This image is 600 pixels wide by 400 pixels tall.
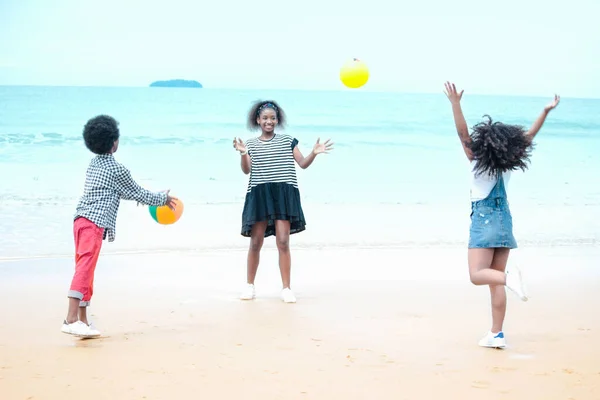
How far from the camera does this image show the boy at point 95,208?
5492mm

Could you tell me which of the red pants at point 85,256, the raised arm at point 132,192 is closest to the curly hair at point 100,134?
the raised arm at point 132,192

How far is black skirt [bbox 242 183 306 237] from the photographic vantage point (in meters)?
6.96

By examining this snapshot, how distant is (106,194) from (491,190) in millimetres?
2431

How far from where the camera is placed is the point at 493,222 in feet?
17.5

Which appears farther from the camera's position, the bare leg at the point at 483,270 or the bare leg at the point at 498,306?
Answer: the bare leg at the point at 498,306

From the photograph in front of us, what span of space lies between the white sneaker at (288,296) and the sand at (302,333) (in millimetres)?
118

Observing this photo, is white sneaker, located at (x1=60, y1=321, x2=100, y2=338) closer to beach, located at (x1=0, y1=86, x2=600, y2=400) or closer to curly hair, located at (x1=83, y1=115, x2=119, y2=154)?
beach, located at (x1=0, y1=86, x2=600, y2=400)

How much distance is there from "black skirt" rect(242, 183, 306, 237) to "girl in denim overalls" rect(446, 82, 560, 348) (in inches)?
75.2

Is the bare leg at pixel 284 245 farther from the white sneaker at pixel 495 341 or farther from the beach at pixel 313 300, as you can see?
the white sneaker at pixel 495 341

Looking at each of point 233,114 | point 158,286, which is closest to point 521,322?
point 158,286

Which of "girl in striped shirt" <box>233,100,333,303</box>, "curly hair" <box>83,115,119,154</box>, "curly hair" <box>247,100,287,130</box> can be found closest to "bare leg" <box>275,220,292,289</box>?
"girl in striped shirt" <box>233,100,333,303</box>

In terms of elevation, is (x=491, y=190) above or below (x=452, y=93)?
below

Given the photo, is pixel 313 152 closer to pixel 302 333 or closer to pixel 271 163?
pixel 271 163

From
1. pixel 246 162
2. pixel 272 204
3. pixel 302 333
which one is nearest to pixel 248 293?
pixel 272 204
